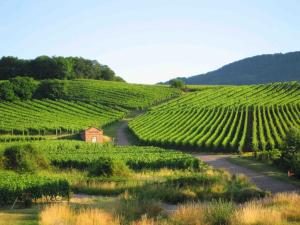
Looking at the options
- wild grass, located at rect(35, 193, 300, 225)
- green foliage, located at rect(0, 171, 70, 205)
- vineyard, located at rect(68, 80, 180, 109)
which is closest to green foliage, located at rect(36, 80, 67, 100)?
vineyard, located at rect(68, 80, 180, 109)

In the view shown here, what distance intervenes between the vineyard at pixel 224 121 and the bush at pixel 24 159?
23162 millimetres

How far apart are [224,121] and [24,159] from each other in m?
42.4

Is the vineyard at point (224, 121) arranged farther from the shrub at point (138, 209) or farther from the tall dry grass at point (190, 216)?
the tall dry grass at point (190, 216)

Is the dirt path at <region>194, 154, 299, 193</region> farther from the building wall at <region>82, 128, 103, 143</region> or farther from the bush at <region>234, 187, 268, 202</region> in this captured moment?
the building wall at <region>82, 128, 103, 143</region>

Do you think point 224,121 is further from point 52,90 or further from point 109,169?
point 52,90

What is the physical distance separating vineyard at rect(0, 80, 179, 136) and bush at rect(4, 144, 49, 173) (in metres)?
32.2

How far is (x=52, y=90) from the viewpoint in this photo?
106 metres

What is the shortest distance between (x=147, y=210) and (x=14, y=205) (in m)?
7.02

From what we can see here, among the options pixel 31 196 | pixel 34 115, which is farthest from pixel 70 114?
pixel 31 196

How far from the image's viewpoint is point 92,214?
12430mm

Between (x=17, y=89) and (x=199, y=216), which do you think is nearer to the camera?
(x=199, y=216)

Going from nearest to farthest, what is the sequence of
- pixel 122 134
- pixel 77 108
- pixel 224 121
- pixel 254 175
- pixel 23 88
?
pixel 254 175 < pixel 224 121 < pixel 122 134 < pixel 77 108 < pixel 23 88

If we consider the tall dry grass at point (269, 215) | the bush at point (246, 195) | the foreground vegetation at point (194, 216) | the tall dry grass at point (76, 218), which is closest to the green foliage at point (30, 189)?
the foreground vegetation at point (194, 216)

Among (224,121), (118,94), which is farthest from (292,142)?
(118,94)
